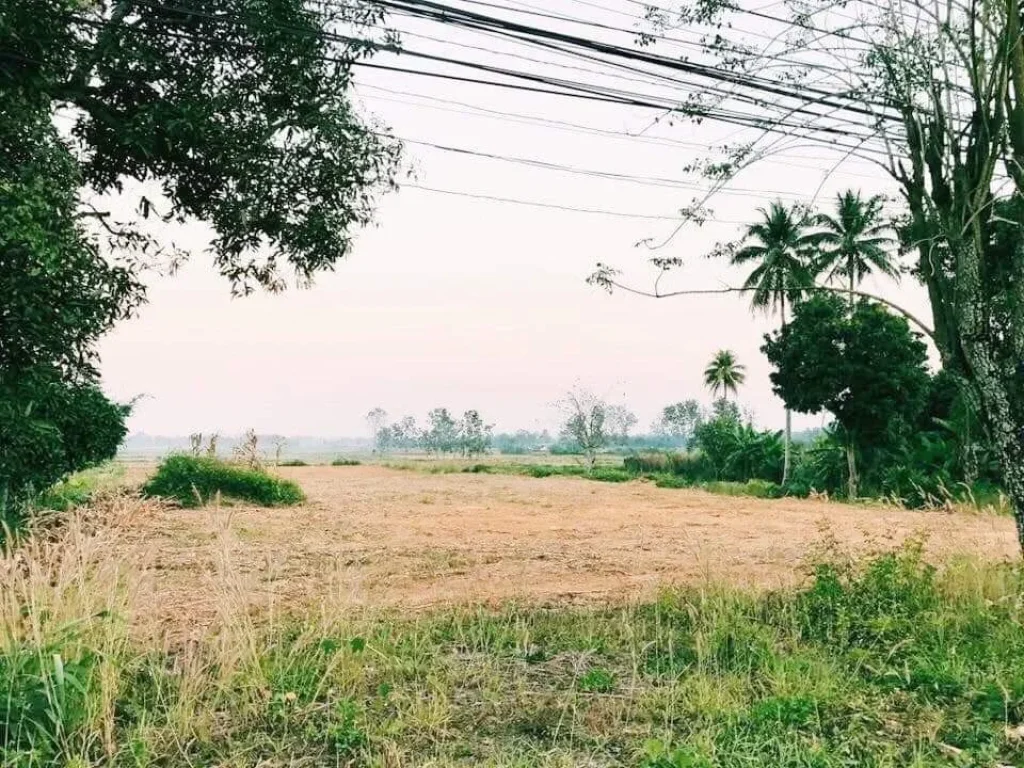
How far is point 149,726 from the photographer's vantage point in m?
3.72

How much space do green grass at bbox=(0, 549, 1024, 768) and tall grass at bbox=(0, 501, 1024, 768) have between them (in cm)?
1

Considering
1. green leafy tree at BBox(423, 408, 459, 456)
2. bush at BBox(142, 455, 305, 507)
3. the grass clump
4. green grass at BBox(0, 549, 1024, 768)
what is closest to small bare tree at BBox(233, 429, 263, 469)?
bush at BBox(142, 455, 305, 507)

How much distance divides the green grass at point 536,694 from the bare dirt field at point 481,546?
1.40ft

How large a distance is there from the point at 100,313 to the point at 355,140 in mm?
3338

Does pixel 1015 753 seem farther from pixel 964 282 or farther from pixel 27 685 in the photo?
pixel 27 685

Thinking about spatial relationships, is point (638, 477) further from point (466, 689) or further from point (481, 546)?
point (466, 689)

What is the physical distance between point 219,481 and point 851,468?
65.6 feet

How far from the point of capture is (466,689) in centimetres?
454

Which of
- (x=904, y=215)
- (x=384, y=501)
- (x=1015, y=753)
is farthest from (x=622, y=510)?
(x=1015, y=753)

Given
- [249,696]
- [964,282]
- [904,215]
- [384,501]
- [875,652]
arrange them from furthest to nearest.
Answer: [384,501] < [904,215] < [964,282] < [875,652] < [249,696]

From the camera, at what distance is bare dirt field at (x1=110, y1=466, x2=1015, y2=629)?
18.5 feet

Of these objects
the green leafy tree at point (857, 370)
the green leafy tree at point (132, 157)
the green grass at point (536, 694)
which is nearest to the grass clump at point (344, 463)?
the green leafy tree at point (857, 370)

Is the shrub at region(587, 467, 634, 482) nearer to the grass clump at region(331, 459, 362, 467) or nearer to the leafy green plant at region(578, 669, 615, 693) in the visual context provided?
the grass clump at region(331, 459, 362, 467)

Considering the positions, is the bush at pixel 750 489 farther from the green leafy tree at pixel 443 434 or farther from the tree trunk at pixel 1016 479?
the green leafy tree at pixel 443 434
